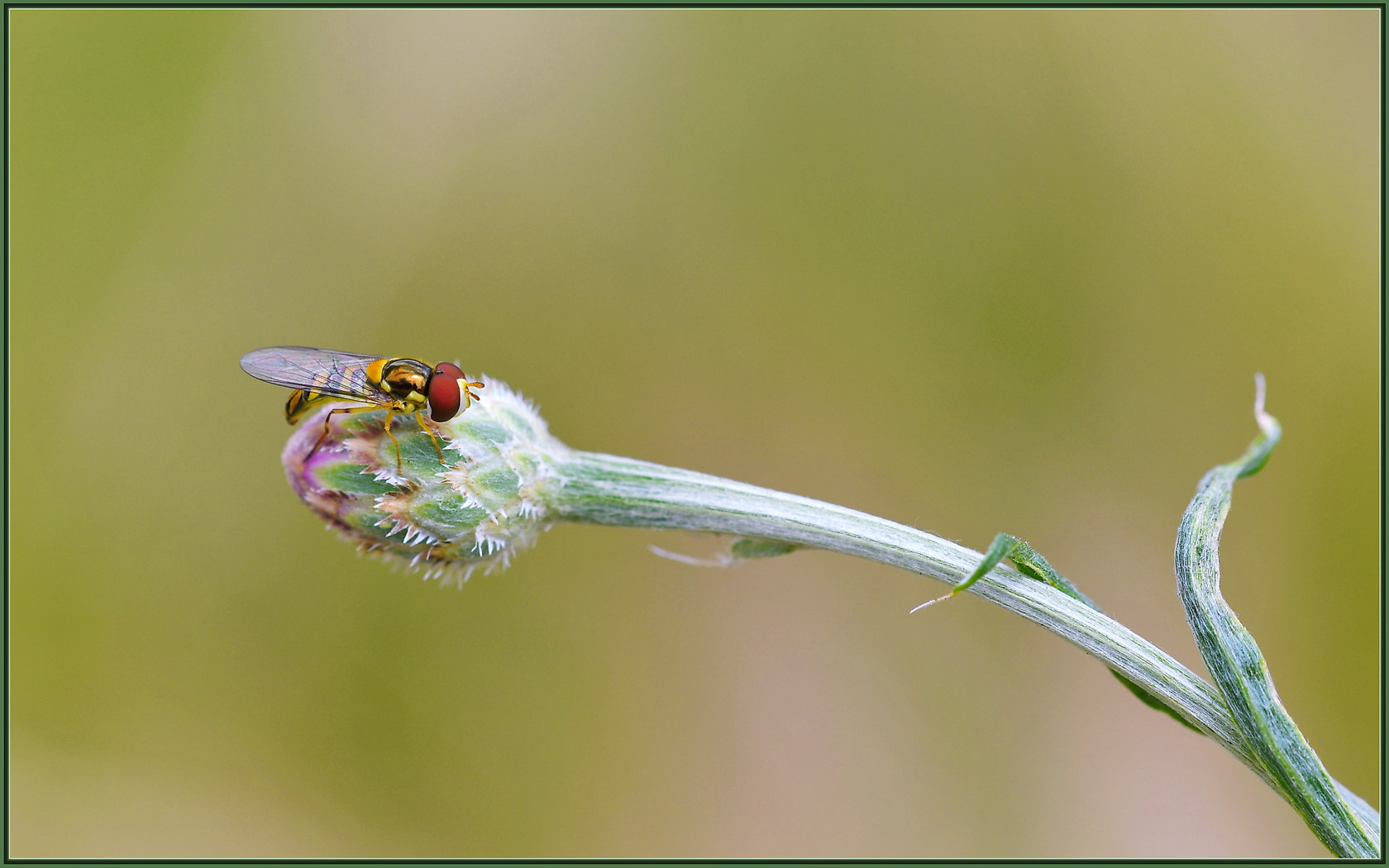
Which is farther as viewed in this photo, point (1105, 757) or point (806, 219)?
point (806, 219)

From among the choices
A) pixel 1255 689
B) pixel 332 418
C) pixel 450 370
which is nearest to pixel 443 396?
pixel 450 370

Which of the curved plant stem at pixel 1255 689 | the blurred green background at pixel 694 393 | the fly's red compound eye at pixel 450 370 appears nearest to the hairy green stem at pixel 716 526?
the curved plant stem at pixel 1255 689

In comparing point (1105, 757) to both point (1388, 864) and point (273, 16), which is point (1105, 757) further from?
point (273, 16)

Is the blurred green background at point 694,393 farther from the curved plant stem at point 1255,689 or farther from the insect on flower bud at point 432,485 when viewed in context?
the curved plant stem at point 1255,689

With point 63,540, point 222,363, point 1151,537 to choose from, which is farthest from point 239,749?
point 1151,537

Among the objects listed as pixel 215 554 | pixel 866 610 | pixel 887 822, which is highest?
pixel 215 554

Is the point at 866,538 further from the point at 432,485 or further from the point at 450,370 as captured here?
the point at 450,370
